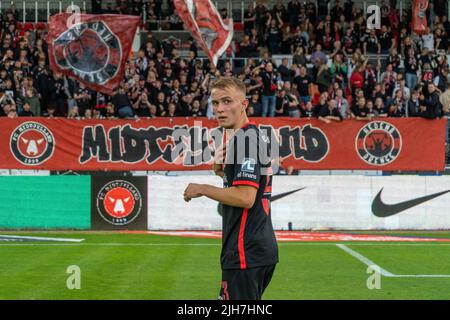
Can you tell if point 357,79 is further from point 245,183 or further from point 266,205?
point 245,183

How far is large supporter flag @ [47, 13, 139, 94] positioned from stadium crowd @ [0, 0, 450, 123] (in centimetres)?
59

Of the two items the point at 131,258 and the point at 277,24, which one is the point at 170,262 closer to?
the point at 131,258

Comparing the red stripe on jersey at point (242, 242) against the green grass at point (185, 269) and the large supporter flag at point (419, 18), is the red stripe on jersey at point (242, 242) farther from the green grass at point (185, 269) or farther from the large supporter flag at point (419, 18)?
the large supporter flag at point (419, 18)

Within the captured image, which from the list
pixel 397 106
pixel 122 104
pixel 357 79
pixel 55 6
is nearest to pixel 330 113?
pixel 397 106

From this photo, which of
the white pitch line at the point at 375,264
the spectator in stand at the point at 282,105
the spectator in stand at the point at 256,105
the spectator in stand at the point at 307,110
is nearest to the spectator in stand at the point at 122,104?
the spectator in stand at the point at 256,105

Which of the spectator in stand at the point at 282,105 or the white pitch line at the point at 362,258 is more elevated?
the spectator in stand at the point at 282,105

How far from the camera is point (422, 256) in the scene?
54.9 feet

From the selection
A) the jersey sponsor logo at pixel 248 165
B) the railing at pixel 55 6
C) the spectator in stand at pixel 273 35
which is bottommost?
the jersey sponsor logo at pixel 248 165

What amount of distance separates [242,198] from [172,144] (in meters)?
16.9

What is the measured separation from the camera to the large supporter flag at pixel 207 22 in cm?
2505

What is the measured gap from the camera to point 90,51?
24750 millimetres

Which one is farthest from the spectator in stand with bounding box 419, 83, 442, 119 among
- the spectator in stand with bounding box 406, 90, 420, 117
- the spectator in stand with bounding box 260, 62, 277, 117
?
the spectator in stand with bounding box 260, 62, 277, 117

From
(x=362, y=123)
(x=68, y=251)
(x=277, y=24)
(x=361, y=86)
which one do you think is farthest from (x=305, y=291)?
(x=277, y=24)
